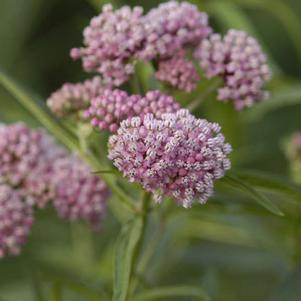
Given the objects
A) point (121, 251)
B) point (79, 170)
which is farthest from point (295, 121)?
point (121, 251)

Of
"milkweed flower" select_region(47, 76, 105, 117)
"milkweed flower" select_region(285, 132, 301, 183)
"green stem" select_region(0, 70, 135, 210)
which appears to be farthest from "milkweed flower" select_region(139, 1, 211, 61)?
"milkweed flower" select_region(285, 132, 301, 183)

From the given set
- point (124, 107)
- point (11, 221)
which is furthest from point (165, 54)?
point (11, 221)

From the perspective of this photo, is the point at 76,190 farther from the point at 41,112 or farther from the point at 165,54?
the point at 165,54

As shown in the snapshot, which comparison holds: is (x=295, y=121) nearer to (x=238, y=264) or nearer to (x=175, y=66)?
(x=238, y=264)

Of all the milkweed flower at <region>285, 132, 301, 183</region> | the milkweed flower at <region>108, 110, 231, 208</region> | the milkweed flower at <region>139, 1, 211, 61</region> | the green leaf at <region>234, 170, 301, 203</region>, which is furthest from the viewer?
the milkweed flower at <region>285, 132, 301, 183</region>

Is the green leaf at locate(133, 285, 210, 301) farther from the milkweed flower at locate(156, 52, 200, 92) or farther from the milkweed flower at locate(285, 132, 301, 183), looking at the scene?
the milkweed flower at locate(285, 132, 301, 183)

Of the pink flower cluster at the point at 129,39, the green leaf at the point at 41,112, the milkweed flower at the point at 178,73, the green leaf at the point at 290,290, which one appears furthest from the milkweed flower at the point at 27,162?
the green leaf at the point at 290,290
